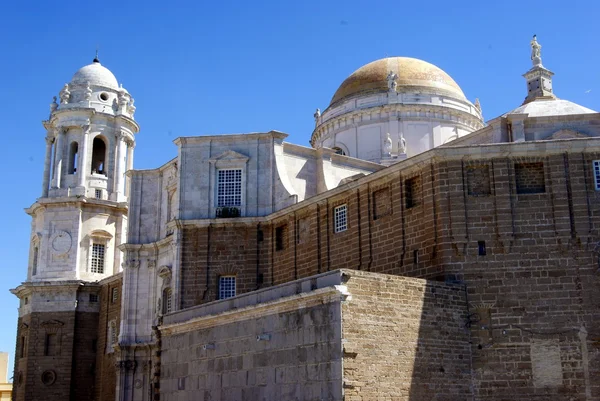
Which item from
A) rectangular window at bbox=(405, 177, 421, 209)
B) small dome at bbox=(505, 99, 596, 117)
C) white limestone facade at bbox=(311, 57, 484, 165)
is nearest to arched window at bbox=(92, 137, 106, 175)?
white limestone facade at bbox=(311, 57, 484, 165)

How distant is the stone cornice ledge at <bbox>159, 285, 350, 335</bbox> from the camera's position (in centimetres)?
2439

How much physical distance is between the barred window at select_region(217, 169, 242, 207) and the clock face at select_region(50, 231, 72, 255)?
19.7 m

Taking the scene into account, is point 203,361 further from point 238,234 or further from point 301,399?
point 238,234

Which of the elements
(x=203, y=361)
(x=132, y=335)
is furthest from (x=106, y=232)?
(x=203, y=361)

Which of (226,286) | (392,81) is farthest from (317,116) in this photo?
(226,286)

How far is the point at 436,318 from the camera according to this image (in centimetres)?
2656

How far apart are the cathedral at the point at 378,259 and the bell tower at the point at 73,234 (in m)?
3.31

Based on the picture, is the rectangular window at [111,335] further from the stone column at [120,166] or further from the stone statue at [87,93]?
the stone statue at [87,93]

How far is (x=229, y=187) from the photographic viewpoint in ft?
129

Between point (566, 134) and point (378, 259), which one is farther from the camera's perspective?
point (566, 134)

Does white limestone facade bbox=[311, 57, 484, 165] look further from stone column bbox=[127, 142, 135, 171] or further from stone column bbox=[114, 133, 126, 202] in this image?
stone column bbox=[127, 142, 135, 171]

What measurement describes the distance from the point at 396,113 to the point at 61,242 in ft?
78.0

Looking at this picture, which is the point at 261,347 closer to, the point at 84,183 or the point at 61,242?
the point at 61,242

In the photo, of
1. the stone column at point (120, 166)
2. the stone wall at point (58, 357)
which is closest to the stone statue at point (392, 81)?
the stone column at point (120, 166)
